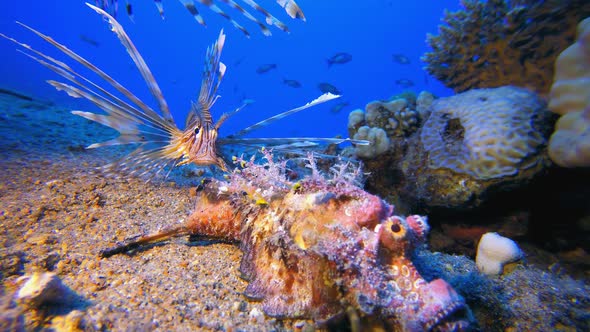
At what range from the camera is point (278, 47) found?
9250cm

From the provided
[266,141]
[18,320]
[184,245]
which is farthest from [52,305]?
[266,141]

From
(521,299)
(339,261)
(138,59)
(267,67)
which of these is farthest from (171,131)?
Answer: (267,67)

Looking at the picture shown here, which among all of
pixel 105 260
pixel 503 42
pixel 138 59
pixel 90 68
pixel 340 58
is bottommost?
pixel 105 260

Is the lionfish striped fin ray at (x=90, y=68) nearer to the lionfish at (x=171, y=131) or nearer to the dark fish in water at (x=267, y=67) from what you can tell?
the lionfish at (x=171, y=131)

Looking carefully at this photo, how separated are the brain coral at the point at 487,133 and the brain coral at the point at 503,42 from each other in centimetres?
113


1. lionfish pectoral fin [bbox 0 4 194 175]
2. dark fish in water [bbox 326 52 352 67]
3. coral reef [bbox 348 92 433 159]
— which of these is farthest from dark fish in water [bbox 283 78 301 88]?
lionfish pectoral fin [bbox 0 4 194 175]

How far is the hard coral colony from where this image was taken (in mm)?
1150

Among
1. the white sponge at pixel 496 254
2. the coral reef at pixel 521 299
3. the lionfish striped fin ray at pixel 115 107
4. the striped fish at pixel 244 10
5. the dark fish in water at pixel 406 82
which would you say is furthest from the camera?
the dark fish in water at pixel 406 82

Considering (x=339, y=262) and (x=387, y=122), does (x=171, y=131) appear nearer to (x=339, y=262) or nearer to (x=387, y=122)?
(x=339, y=262)

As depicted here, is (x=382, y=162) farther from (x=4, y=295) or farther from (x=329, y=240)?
(x=4, y=295)

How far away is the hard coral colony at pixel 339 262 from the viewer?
45.3 inches

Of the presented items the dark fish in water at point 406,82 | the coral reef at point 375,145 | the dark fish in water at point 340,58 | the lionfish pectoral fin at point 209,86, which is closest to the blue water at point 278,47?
the dark fish in water at point 406,82

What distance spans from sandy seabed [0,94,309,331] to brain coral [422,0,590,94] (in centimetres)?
472

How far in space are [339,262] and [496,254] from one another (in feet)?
6.61
